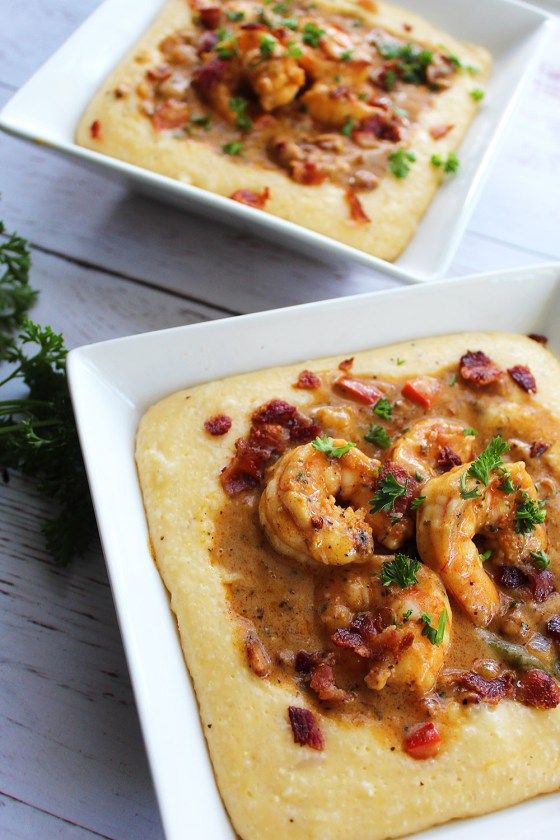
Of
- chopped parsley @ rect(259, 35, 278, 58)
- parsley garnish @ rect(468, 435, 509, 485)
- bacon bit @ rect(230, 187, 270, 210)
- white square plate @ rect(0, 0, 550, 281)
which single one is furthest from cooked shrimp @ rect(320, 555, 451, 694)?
chopped parsley @ rect(259, 35, 278, 58)

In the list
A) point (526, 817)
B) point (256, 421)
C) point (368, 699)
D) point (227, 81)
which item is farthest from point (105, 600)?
point (227, 81)

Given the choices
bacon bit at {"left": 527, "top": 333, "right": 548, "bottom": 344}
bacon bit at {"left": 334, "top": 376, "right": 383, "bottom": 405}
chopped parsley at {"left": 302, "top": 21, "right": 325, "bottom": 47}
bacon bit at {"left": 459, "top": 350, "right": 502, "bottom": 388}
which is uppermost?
chopped parsley at {"left": 302, "top": 21, "right": 325, "bottom": 47}

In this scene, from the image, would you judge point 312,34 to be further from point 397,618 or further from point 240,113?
point 397,618

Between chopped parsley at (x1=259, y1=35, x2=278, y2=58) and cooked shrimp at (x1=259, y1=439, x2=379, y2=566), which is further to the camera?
chopped parsley at (x1=259, y1=35, x2=278, y2=58)

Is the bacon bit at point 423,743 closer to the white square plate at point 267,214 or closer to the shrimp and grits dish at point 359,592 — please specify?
the shrimp and grits dish at point 359,592

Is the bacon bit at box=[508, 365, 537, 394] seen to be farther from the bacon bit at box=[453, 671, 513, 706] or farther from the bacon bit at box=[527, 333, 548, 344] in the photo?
the bacon bit at box=[453, 671, 513, 706]

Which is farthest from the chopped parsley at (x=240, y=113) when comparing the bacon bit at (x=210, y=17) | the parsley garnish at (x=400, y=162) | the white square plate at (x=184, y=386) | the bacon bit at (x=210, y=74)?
the white square plate at (x=184, y=386)
